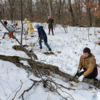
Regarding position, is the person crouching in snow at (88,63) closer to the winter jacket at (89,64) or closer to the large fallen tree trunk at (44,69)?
the winter jacket at (89,64)

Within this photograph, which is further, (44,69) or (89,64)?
(44,69)

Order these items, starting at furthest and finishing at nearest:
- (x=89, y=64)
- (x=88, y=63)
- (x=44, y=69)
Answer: (x=44, y=69) < (x=88, y=63) < (x=89, y=64)

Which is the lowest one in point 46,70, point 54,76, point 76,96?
point 76,96

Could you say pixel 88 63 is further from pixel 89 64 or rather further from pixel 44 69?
pixel 44 69

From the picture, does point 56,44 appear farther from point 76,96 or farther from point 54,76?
point 76,96

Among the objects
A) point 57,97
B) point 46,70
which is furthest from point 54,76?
point 57,97

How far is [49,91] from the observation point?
2184 mm

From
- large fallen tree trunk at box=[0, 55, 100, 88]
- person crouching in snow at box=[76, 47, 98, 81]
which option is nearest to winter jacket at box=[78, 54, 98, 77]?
person crouching in snow at box=[76, 47, 98, 81]

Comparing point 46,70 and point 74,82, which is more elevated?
point 46,70

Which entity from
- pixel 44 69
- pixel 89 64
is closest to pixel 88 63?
pixel 89 64

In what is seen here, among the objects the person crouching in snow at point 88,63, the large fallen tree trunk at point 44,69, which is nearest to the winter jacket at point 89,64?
the person crouching in snow at point 88,63

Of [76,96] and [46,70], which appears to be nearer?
[76,96]

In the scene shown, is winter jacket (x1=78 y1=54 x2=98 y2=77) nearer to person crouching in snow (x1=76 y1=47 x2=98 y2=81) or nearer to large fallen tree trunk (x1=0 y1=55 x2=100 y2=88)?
person crouching in snow (x1=76 y1=47 x2=98 y2=81)

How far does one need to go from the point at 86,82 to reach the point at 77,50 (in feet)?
9.19
